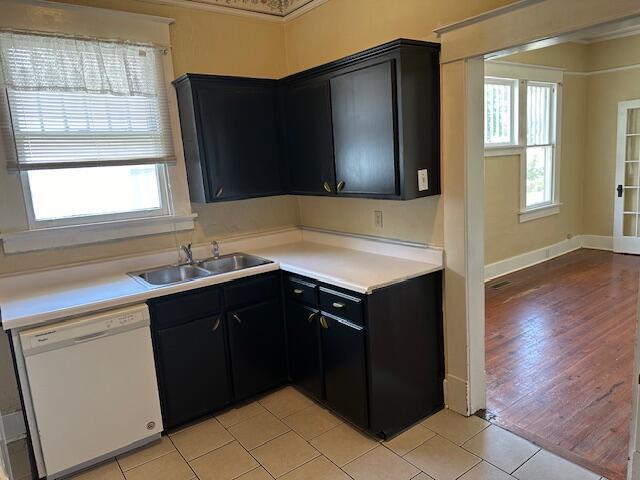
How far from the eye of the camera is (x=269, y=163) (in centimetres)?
329

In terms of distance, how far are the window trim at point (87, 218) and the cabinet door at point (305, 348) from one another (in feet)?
3.37

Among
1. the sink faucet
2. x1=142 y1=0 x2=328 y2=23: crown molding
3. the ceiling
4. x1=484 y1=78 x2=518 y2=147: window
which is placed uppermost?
the ceiling

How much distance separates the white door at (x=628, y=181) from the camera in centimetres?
586

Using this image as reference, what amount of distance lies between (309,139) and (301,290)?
1.02 metres

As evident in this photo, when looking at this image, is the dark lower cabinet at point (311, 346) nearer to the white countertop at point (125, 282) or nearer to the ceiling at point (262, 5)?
the white countertop at point (125, 282)

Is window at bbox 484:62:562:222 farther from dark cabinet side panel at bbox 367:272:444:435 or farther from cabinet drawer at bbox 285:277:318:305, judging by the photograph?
cabinet drawer at bbox 285:277:318:305

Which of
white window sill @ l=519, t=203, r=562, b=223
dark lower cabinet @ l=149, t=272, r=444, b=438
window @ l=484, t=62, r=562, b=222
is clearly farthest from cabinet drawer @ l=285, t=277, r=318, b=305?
white window sill @ l=519, t=203, r=562, b=223

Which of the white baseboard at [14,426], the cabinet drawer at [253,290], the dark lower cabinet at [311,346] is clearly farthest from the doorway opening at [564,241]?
the white baseboard at [14,426]

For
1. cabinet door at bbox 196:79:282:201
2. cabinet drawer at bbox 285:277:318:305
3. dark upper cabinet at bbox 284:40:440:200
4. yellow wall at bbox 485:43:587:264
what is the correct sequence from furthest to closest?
yellow wall at bbox 485:43:587:264, cabinet door at bbox 196:79:282:201, cabinet drawer at bbox 285:277:318:305, dark upper cabinet at bbox 284:40:440:200

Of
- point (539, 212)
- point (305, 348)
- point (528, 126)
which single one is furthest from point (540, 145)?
point (305, 348)

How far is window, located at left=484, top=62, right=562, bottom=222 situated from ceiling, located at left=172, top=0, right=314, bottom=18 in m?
2.46

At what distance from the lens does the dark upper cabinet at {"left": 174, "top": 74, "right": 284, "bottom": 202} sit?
9.67 feet

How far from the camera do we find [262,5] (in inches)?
133

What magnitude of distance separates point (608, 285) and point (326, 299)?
3.80 metres
